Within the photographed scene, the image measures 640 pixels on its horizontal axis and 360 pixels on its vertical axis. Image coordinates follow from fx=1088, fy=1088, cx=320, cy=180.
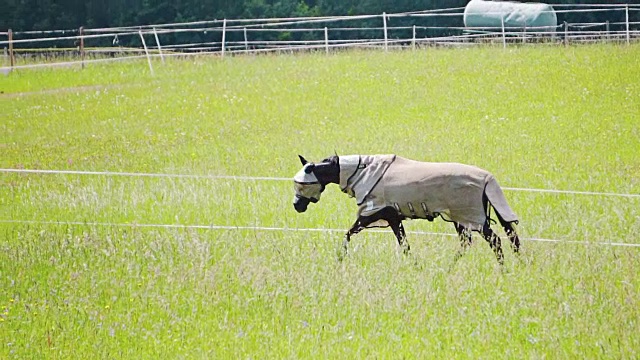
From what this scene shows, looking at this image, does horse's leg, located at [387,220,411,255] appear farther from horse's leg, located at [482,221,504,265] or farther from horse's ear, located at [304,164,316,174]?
horse's ear, located at [304,164,316,174]

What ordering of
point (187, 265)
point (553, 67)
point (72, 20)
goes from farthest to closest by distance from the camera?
point (72, 20) → point (553, 67) → point (187, 265)

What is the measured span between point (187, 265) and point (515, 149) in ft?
30.8

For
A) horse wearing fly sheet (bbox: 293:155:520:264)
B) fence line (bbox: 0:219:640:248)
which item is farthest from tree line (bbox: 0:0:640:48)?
horse wearing fly sheet (bbox: 293:155:520:264)

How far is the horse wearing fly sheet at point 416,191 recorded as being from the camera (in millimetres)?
9391

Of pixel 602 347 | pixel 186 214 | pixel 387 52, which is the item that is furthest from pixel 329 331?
pixel 387 52

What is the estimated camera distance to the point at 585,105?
22.2 m

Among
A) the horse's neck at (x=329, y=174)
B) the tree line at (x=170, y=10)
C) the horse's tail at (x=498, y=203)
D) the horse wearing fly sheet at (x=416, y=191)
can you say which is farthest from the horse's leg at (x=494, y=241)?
the tree line at (x=170, y=10)

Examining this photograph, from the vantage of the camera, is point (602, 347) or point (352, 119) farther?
point (352, 119)

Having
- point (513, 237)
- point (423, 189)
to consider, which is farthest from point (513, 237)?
point (423, 189)

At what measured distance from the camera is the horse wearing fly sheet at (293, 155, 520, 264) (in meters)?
9.39

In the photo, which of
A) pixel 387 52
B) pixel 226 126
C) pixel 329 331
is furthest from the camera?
pixel 387 52

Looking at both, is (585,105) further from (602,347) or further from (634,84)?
(602,347)

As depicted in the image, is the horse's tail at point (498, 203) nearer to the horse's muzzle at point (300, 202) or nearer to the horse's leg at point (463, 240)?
the horse's leg at point (463, 240)

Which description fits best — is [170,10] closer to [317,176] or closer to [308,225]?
[308,225]
